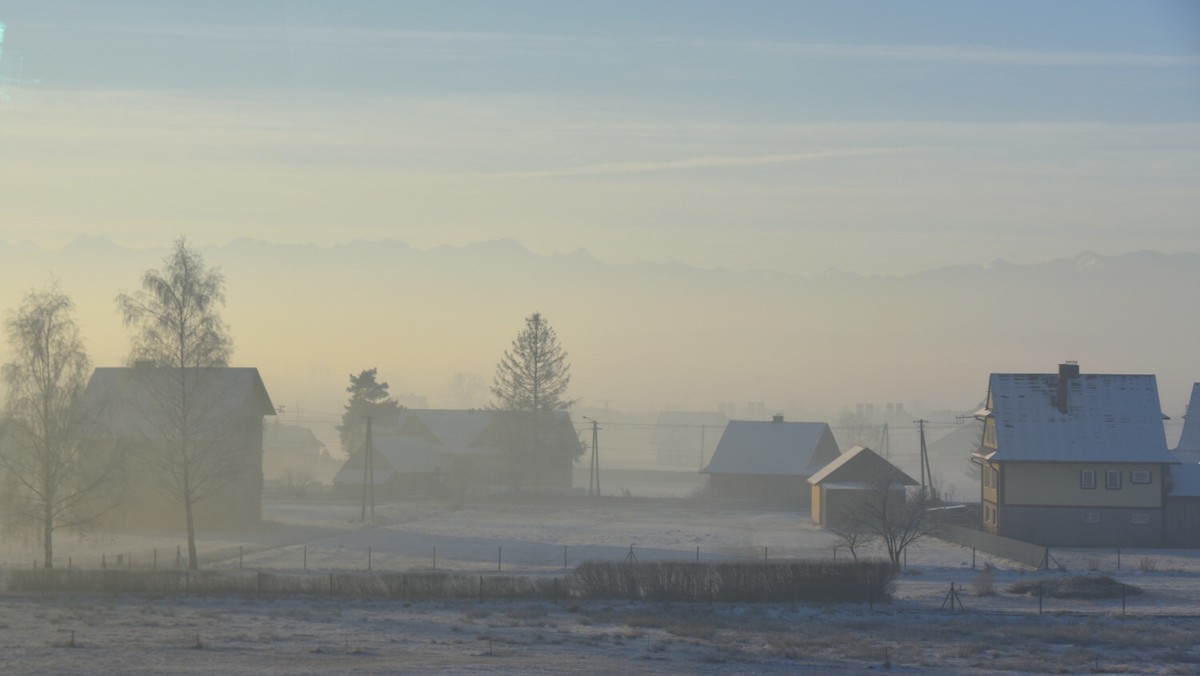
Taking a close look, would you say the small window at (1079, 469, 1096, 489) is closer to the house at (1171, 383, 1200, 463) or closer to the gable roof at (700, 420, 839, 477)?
the house at (1171, 383, 1200, 463)

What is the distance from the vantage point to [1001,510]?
5691cm

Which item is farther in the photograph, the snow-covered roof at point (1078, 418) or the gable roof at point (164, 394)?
the snow-covered roof at point (1078, 418)

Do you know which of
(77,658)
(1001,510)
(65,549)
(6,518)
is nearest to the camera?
(77,658)

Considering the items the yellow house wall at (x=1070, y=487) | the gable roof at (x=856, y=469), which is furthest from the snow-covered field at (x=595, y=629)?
the gable roof at (x=856, y=469)

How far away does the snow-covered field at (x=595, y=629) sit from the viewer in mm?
26734

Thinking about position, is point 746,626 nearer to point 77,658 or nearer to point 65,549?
point 77,658

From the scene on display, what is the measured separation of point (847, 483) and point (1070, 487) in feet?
44.3

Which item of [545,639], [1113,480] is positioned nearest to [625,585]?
[545,639]

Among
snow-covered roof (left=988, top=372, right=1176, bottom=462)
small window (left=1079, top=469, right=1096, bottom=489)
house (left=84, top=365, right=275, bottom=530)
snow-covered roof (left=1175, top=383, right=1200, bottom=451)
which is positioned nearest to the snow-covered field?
house (left=84, top=365, right=275, bottom=530)

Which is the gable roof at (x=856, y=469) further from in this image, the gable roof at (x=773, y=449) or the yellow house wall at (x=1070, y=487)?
the gable roof at (x=773, y=449)

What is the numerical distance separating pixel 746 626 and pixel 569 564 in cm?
1599

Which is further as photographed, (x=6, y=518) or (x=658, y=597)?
(x=6, y=518)

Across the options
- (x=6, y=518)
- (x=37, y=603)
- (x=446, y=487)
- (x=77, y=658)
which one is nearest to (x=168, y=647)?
(x=77, y=658)

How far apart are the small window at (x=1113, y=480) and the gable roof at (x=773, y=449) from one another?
108 ft
